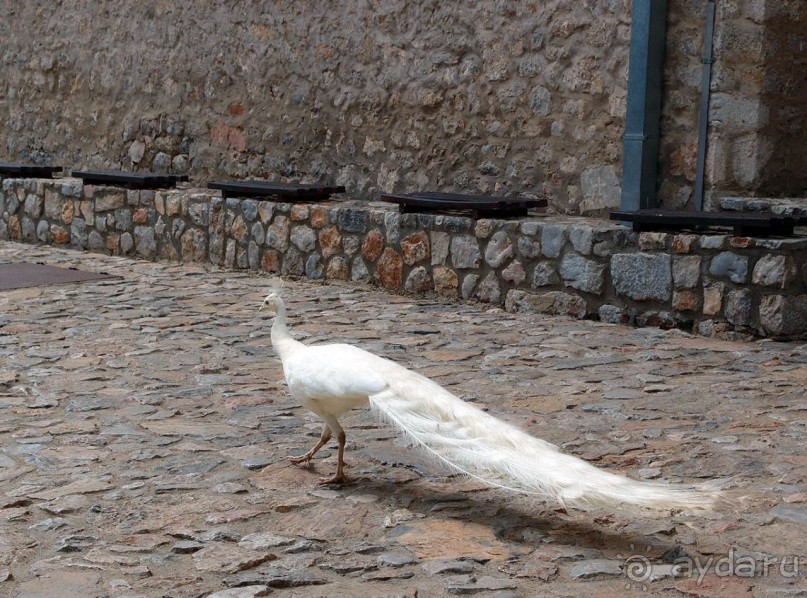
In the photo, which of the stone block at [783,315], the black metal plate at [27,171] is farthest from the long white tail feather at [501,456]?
the black metal plate at [27,171]

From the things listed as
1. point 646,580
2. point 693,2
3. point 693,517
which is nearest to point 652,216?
point 693,2

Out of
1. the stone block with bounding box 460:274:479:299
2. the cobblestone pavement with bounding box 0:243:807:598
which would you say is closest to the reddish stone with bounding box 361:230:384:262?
the stone block with bounding box 460:274:479:299

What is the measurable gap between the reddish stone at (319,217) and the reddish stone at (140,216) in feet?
6.43

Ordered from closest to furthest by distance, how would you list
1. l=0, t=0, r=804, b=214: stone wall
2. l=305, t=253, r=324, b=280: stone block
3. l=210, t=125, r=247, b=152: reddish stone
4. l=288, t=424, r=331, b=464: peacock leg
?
l=288, t=424, r=331, b=464: peacock leg, l=0, t=0, r=804, b=214: stone wall, l=305, t=253, r=324, b=280: stone block, l=210, t=125, r=247, b=152: reddish stone

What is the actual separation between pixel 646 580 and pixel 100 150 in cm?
931

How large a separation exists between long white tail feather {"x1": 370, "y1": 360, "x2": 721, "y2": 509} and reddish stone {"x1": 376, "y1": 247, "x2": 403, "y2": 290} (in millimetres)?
4031

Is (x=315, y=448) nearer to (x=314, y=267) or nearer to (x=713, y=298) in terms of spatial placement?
(x=713, y=298)

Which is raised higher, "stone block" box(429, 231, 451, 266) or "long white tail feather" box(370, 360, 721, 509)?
"stone block" box(429, 231, 451, 266)

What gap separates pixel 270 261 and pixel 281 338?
4506 millimetres

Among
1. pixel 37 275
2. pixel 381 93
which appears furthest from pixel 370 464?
pixel 381 93

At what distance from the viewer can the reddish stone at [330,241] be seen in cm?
777

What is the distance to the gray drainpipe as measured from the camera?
6.69 metres

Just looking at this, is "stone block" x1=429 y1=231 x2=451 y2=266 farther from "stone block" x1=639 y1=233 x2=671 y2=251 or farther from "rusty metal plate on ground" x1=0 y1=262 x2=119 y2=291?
"rusty metal plate on ground" x1=0 y1=262 x2=119 y2=291

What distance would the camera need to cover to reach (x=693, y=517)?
10.4ft
